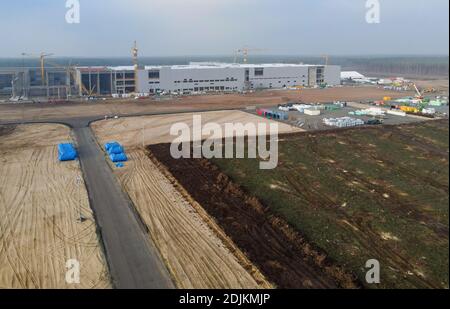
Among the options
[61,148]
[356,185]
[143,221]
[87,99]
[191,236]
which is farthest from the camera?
[87,99]

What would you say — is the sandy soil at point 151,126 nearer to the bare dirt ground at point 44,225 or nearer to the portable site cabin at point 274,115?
the portable site cabin at point 274,115

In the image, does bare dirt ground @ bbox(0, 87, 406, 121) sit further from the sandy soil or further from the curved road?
the curved road

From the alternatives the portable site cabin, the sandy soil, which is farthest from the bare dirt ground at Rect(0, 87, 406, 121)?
the portable site cabin

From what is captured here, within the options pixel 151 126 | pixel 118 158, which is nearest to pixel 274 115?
pixel 151 126

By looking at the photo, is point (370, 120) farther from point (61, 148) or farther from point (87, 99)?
point (87, 99)
